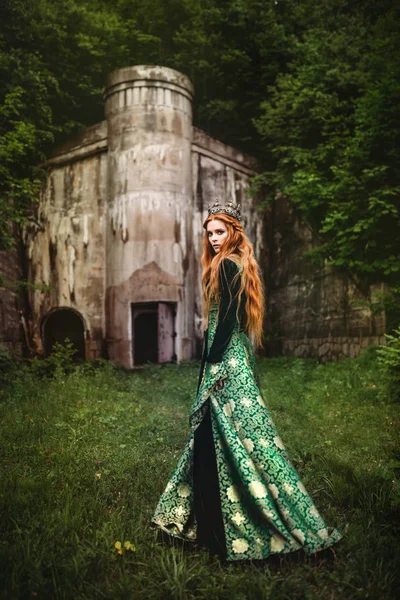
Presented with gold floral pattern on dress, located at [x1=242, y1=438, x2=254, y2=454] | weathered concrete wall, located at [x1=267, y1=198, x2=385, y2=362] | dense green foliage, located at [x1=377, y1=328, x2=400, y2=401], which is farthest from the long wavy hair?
weathered concrete wall, located at [x1=267, y1=198, x2=385, y2=362]

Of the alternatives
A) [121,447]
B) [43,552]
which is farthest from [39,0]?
[43,552]

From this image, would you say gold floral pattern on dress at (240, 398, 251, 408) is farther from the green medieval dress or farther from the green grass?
the green grass

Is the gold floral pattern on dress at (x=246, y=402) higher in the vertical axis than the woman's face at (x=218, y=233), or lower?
lower

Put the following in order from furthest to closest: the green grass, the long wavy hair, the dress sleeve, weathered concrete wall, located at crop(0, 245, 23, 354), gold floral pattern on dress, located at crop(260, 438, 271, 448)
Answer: weathered concrete wall, located at crop(0, 245, 23, 354), the long wavy hair, the dress sleeve, gold floral pattern on dress, located at crop(260, 438, 271, 448), the green grass

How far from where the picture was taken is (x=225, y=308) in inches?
121

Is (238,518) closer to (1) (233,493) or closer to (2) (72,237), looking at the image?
(1) (233,493)

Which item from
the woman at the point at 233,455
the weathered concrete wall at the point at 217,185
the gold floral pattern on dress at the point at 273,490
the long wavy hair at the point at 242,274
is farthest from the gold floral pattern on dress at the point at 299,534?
the weathered concrete wall at the point at 217,185

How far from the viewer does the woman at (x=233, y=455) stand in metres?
2.75

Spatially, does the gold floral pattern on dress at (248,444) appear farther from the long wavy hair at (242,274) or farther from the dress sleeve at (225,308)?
the long wavy hair at (242,274)

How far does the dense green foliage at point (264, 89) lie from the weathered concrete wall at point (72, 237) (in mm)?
602

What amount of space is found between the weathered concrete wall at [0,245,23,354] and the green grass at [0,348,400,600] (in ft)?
12.8

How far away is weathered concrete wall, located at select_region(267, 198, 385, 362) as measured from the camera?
10.5 meters

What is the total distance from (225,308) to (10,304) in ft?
31.9

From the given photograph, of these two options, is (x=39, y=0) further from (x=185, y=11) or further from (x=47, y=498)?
(x=47, y=498)
